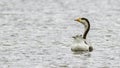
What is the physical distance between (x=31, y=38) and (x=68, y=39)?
157 cm

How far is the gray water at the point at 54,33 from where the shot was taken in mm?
20609

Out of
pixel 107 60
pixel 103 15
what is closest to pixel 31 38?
pixel 107 60

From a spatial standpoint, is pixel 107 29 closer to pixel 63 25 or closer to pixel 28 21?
pixel 63 25

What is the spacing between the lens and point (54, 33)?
27391 mm

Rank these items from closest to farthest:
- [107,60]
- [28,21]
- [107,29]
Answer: [107,60], [107,29], [28,21]

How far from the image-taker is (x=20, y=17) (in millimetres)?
33562

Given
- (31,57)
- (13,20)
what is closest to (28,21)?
(13,20)

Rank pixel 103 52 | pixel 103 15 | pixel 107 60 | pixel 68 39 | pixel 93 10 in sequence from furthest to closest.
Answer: pixel 93 10, pixel 103 15, pixel 68 39, pixel 103 52, pixel 107 60

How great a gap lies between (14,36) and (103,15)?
9927mm

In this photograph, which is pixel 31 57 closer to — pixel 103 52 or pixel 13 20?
pixel 103 52

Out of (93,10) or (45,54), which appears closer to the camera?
(45,54)

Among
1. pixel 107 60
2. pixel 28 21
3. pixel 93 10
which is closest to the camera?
pixel 107 60

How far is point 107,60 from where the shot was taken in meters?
20.8

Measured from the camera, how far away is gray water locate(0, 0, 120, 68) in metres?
20.6
